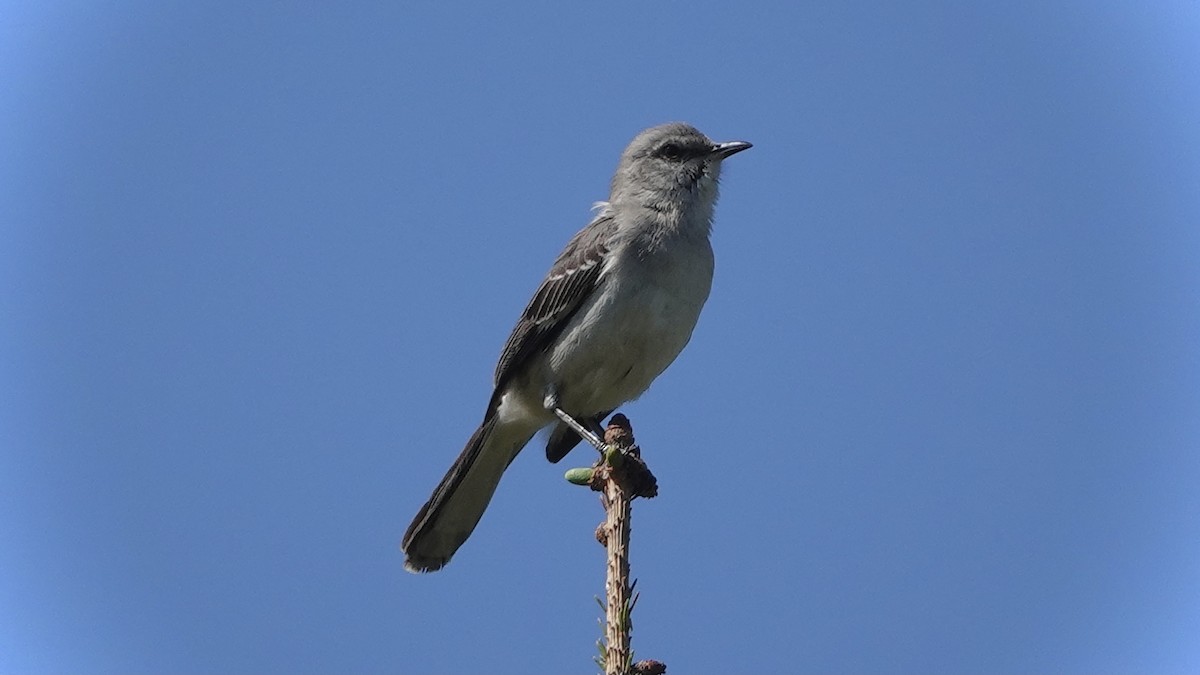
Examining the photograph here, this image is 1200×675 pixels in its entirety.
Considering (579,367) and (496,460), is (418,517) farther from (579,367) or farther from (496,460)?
(579,367)

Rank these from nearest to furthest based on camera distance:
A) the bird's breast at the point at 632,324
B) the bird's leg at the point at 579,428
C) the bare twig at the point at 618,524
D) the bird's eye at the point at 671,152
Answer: the bare twig at the point at 618,524 < the bird's breast at the point at 632,324 < the bird's leg at the point at 579,428 < the bird's eye at the point at 671,152

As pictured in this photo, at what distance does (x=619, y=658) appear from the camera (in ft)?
16.0

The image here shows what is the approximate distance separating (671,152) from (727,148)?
1.53 feet

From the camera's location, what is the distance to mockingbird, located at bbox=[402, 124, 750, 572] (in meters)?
8.67

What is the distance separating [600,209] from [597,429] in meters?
1.84

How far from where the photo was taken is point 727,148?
9.80 meters

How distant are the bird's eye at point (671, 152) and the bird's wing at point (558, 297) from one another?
85 cm

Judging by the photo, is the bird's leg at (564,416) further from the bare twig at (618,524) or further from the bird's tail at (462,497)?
the bare twig at (618,524)

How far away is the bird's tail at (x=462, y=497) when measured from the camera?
8703 millimetres

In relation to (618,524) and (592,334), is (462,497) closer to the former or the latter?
(592,334)

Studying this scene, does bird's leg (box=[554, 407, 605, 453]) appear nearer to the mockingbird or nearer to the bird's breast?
the mockingbird

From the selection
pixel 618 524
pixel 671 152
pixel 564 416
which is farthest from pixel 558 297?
pixel 618 524

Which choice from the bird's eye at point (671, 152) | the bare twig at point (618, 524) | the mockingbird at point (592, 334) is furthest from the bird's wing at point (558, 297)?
the bare twig at point (618, 524)

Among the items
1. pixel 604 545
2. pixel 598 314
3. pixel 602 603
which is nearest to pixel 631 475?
pixel 604 545
